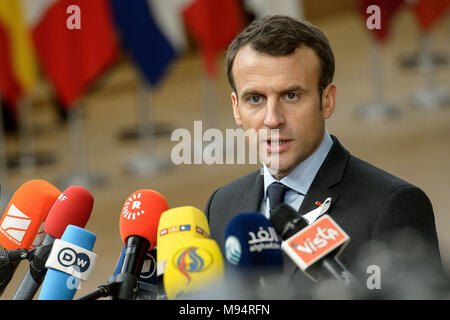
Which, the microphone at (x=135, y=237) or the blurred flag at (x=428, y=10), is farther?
the blurred flag at (x=428, y=10)

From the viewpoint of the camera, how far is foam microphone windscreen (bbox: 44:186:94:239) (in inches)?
71.6

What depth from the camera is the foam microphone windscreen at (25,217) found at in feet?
6.08

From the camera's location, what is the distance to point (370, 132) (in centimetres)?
895

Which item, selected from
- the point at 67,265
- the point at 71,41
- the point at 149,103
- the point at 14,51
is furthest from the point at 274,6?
the point at 67,265

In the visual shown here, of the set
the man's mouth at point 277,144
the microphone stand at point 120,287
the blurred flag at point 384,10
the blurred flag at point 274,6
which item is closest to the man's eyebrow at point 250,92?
the man's mouth at point 277,144

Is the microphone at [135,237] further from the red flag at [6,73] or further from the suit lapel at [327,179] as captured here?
the red flag at [6,73]

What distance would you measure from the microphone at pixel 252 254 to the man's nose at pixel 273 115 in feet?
1.10

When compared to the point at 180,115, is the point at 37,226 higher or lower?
lower

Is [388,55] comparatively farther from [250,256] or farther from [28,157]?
A: [250,256]

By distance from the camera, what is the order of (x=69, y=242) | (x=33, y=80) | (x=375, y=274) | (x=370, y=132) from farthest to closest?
(x=370, y=132), (x=33, y=80), (x=69, y=242), (x=375, y=274)

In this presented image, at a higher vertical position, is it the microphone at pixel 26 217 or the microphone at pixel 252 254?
the microphone at pixel 26 217

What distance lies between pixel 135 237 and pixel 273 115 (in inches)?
14.8
